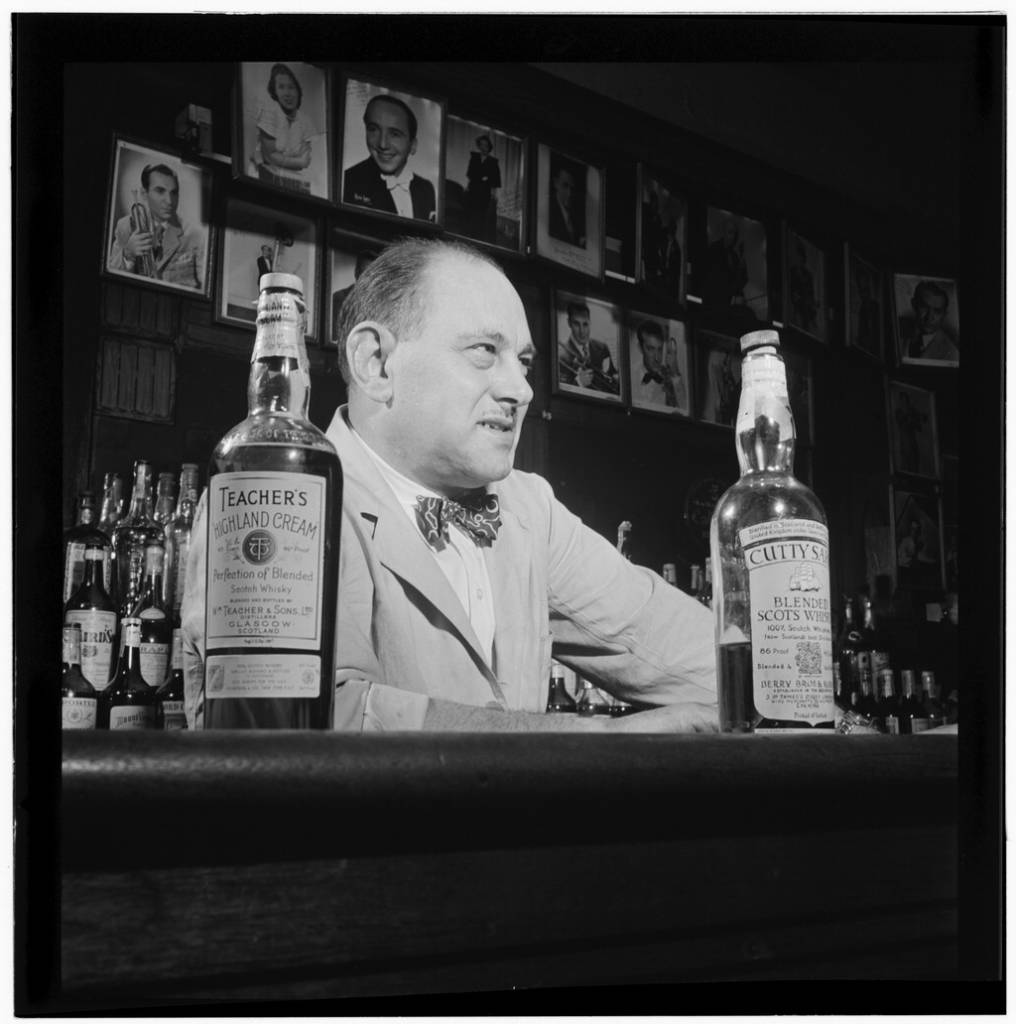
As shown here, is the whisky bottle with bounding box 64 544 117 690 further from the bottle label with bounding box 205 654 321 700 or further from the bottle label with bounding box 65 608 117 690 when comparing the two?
the bottle label with bounding box 205 654 321 700

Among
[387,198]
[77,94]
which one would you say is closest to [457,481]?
[387,198]

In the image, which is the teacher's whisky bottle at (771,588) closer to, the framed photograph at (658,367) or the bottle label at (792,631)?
the bottle label at (792,631)

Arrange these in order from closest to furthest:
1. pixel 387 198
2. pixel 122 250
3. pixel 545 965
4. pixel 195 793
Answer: pixel 195 793, pixel 545 965, pixel 122 250, pixel 387 198

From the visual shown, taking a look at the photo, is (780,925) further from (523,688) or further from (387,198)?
(387,198)

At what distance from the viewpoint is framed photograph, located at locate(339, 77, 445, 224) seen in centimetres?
128

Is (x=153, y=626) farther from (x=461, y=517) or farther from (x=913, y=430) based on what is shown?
(x=913, y=430)

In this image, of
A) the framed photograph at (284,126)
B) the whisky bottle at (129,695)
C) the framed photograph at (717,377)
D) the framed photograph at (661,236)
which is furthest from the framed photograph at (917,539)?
the whisky bottle at (129,695)

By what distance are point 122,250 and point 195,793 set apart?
0.67 m

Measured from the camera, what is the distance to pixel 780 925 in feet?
2.91

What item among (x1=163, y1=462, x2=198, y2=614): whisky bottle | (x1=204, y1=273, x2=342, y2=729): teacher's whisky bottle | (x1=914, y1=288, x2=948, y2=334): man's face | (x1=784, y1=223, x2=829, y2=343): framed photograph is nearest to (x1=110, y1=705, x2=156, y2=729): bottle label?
(x1=163, y1=462, x2=198, y2=614): whisky bottle

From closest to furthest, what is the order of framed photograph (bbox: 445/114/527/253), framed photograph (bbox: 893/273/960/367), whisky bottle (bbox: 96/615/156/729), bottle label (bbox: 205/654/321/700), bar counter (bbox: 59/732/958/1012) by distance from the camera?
bar counter (bbox: 59/732/958/1012)
bottle label (bbox: 205/654/321/700)
whisky bottle (bbox: 96/615/156/729)
framed photograph (bbox: 445/114/527/253)
framed photograph (bbox: 893/273/960/367)

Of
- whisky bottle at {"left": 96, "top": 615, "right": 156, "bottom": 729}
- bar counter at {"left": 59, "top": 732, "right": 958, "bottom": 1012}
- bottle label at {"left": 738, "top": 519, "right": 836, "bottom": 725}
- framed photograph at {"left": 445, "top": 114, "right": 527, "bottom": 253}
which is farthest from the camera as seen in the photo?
framed photograph at {"left": 445, "top": 114, "right": 527, "bottom": 253}

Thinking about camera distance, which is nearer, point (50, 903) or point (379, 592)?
point (50, 903)

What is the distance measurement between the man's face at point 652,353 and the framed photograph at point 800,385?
0.56 feet
